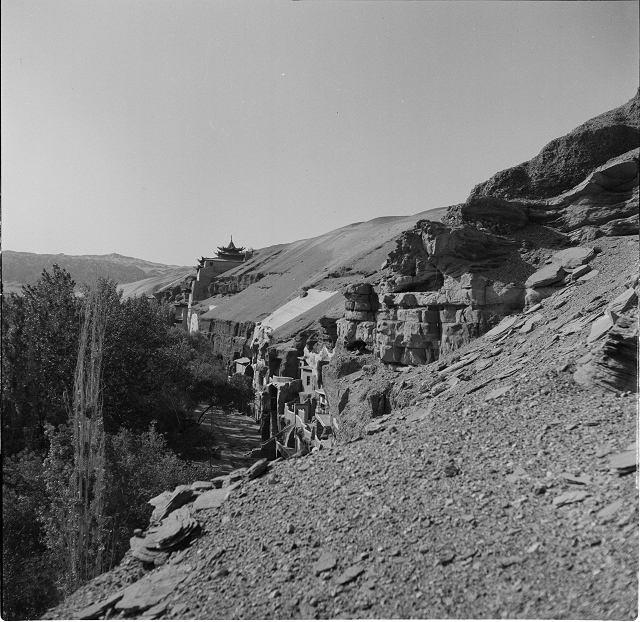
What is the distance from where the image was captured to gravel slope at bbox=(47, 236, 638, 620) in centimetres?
383

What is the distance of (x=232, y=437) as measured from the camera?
23.6 m

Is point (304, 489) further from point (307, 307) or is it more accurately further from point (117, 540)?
point (307, 307)

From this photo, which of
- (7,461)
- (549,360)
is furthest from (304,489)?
(7,461)

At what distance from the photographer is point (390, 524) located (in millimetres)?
4758

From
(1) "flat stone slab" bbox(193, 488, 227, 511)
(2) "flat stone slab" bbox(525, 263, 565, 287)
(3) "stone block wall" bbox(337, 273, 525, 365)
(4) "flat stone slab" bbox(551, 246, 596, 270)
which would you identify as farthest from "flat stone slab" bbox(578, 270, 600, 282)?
(1) "flat stone slab" bbox(193, 488, 227, 511)

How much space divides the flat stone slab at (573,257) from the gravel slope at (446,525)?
4.78 meters

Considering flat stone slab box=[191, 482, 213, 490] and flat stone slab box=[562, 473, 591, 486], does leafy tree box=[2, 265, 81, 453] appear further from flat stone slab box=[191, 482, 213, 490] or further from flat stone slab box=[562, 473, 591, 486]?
flat stone slab box=[562, 473, 591, 486]

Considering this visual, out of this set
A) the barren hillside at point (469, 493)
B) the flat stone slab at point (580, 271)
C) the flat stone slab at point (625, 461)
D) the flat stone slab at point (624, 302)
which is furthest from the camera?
the flat stone slab at point (580, 271)

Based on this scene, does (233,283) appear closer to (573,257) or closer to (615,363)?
(573,257)

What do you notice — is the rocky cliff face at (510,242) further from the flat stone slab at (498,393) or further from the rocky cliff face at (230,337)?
the rocky cliff face at (230,337)

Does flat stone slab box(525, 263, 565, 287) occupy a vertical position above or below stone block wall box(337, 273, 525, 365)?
above

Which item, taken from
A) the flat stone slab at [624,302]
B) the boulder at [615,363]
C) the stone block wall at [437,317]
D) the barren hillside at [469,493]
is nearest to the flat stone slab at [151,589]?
the barren hillside at [469,493]

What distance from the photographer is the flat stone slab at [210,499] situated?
6.19m

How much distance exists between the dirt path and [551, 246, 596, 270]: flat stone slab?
1107cm
